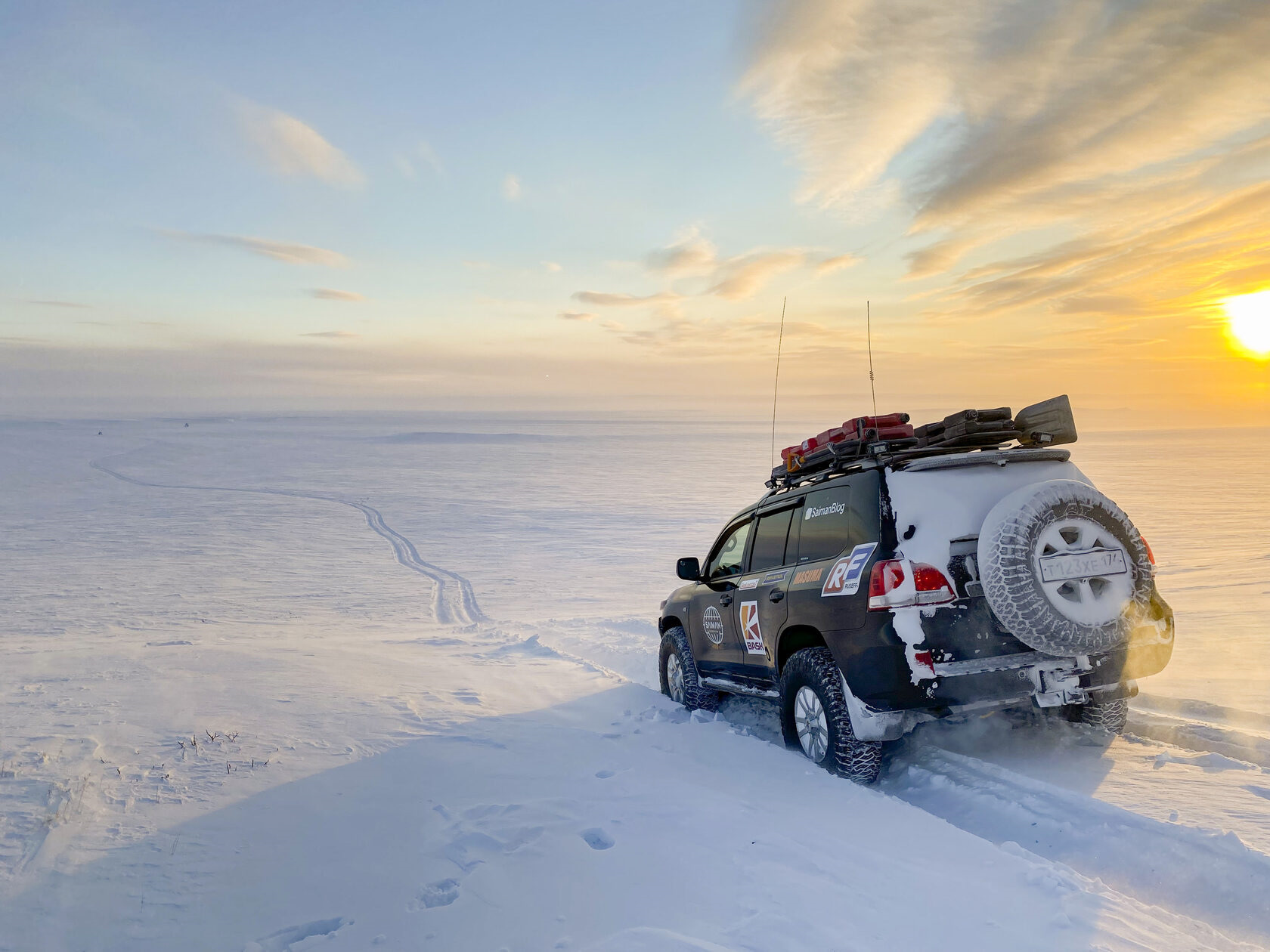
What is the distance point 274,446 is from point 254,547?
41.6 meters

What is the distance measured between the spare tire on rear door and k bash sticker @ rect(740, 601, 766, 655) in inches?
72.4

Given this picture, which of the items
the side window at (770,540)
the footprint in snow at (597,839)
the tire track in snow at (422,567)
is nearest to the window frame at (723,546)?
the side window at (770,540)

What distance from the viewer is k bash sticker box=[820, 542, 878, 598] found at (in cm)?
462

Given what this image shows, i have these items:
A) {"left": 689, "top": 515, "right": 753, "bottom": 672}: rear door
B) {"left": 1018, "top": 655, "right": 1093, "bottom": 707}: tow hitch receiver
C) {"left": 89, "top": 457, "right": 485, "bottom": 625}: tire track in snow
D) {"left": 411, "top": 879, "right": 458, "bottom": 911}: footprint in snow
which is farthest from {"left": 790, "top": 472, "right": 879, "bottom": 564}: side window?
{"left": 89, "top": 457, "right": 485, "bottom": 625}: tire track in snow

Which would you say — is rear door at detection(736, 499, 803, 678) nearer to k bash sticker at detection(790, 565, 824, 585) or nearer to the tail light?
k bash sticker at detection(790, 565, 824, 585)

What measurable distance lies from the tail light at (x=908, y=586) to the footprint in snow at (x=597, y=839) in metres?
1.92

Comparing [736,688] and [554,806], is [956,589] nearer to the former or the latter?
[736,688]

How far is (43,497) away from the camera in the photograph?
26734 millimetres

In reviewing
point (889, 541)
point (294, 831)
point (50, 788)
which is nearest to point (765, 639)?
point (889, 541)

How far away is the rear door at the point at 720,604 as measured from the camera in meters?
6.34

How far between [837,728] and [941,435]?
2052 mm

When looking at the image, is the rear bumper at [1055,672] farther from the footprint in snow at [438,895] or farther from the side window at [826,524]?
the footprint in snow at [438,895]

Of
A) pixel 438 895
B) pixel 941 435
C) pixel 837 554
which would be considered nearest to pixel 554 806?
pixel 438 895

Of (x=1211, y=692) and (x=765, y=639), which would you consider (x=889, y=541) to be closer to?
(x=765, y=639)
